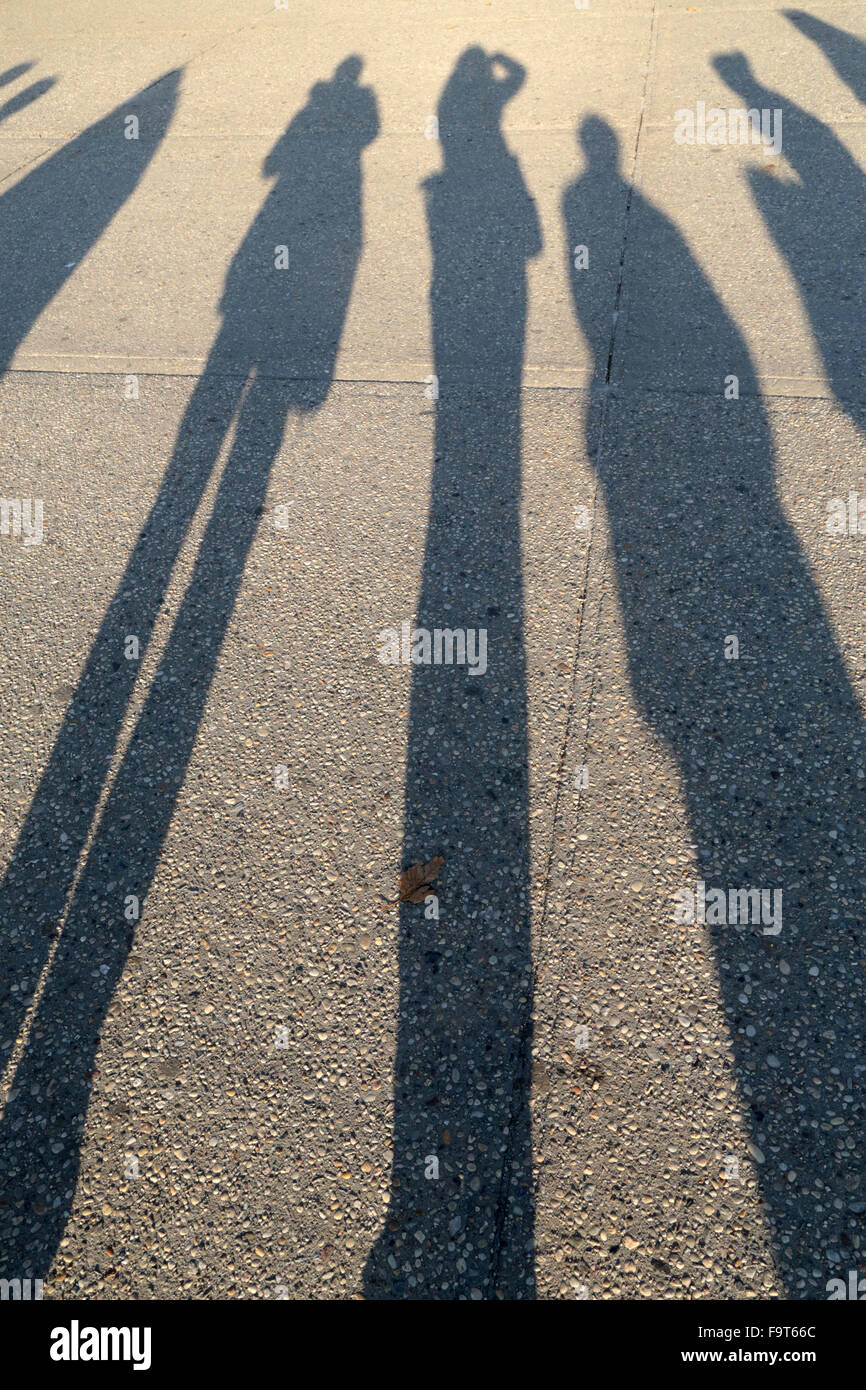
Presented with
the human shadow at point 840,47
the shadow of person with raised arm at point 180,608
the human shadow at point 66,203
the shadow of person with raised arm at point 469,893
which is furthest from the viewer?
the human shadow at point 840,47

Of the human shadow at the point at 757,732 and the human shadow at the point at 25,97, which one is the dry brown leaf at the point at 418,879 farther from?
the human shadow at the point at 25,97

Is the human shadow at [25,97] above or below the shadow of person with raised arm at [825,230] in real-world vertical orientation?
above

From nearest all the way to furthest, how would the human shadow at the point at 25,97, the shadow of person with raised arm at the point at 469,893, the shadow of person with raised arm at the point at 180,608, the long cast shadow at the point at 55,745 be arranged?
the shadow of person with raised arm at the point at 469,893
the shadow of person with raised arm at the point at 180,608
the long cast shadow at the point at 55,745
the human shadow at the point at 25,97

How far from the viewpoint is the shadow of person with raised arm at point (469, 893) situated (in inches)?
84.2

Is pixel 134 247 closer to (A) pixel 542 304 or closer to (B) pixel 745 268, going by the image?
(A) pixel 542 304

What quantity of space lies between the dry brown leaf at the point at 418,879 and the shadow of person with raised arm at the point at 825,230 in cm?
288

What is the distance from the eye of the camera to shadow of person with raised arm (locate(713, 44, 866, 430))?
4512 mm

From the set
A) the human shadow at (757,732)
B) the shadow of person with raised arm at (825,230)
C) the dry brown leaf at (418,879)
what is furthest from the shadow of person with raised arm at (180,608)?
the shadow of person with raised arm at (825,230)

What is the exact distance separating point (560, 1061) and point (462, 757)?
104 centimetres

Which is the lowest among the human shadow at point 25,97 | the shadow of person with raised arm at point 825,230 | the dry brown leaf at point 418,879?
the dry brown leaf at point 418,879

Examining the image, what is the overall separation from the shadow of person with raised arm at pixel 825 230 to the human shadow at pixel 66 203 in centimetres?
440

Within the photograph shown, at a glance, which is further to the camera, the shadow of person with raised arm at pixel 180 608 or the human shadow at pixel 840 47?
the human shadow at pixel 840 47

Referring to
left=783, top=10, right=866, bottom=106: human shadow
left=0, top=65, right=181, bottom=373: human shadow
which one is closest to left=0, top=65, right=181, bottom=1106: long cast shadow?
left=0, top=65, right=181, bottom=373: human shadow
